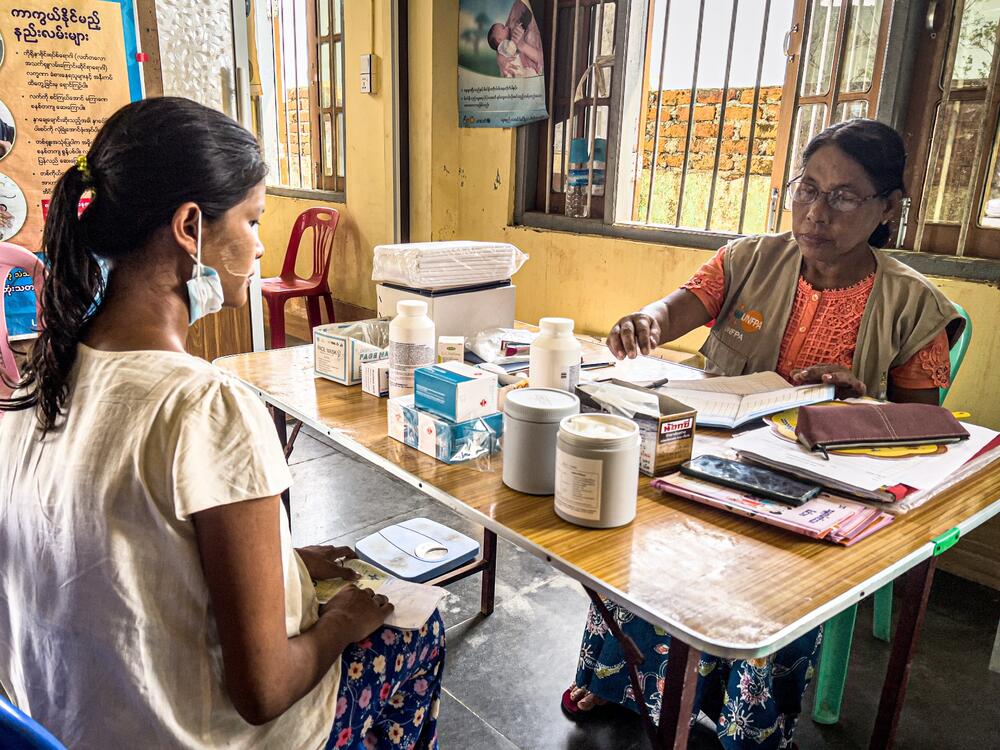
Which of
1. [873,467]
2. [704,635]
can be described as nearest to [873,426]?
[873,467]

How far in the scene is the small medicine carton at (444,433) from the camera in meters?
1.38

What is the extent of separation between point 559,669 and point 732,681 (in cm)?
56

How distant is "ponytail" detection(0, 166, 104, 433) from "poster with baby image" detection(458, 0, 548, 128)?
3.23 metres

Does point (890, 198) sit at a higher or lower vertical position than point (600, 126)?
lower

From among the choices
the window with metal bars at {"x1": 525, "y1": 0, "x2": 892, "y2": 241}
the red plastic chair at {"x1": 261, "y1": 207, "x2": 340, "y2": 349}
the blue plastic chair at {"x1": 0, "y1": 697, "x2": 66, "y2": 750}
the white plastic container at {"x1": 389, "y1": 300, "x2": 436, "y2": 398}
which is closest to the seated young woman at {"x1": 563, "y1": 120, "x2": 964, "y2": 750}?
the white plastic container at {"x1": 389, "y1": 300, "x2": 436, "y2": 398}

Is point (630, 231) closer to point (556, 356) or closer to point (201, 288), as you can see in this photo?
point (556, 356)

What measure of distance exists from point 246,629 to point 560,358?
2.59 ft

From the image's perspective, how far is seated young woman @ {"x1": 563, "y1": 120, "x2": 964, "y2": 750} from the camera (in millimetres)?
1647

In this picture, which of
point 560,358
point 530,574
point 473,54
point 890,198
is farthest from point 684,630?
point 473,54

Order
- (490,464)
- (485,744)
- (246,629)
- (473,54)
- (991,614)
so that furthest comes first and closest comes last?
1. (473,54)
2. (991,614)
3. (485,744)
4. (490,464)
5. (246,629)

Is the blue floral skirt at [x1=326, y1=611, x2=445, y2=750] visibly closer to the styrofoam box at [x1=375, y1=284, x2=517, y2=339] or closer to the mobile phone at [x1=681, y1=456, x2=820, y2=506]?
the mobile phone at [x1=681, y1=456, x2=820, y2=506]

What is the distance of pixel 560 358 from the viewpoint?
58.1 inches

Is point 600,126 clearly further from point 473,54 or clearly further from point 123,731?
point 123,731

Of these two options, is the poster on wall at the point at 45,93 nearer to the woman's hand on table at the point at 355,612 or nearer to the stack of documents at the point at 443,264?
the stack of documents at the point at 443,264
